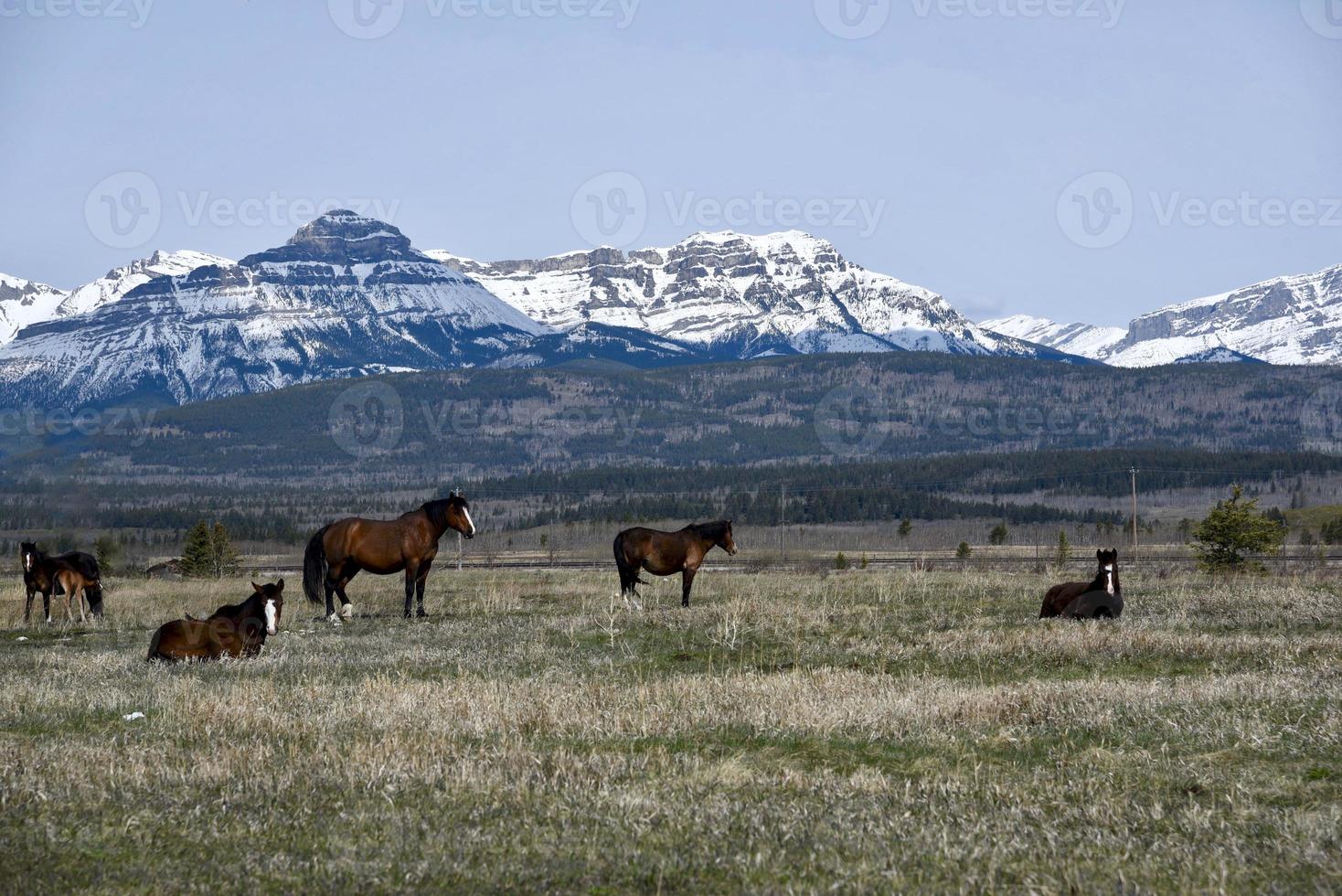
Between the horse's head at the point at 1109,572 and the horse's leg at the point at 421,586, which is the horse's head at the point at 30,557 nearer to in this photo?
the horse's leg at the point at 421,586

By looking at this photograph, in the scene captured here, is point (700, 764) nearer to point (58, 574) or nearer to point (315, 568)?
point (315, 568)

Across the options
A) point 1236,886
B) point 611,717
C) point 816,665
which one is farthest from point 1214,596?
point 1236,886

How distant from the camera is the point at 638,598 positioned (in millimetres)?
28812

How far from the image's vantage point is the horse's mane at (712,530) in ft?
99.8

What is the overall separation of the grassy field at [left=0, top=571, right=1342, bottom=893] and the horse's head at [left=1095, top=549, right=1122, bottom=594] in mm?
1764

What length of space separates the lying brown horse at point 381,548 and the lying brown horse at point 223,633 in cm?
668

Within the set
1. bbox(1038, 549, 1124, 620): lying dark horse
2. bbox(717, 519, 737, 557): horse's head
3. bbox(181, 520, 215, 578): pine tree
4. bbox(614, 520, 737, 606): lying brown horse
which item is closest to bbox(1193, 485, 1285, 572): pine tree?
bbox(717, 519, 737, 557): horse's head

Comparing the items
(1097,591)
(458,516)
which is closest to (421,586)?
(458,516)

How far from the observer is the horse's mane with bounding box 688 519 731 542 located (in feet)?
99.8

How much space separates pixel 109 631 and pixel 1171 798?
22238 millimetres

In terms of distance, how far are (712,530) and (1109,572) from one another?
34.7ft

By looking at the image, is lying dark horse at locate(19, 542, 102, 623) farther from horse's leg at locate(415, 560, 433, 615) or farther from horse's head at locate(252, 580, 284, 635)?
horse's head at locate(252, 580, 284, 635)

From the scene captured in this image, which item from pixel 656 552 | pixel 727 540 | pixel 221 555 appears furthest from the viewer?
pixel 221 555

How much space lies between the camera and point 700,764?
10414mm
